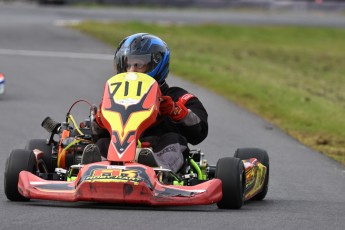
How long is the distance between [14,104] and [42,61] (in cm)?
712

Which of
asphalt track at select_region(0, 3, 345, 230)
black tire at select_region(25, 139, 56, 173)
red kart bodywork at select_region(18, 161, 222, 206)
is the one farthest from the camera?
black tire at select_region(25, 139, 56, 173)

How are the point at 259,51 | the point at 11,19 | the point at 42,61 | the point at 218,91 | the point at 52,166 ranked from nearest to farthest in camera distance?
the point at 52,166
the point at 218,91
the point at 42,61
the point at 259,51
the point at 11,19

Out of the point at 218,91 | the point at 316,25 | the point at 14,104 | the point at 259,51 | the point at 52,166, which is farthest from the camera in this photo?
the point at 316,25

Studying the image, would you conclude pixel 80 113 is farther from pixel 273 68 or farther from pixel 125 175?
pixel 273 68

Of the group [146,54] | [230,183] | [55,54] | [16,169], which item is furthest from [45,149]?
[55,54]

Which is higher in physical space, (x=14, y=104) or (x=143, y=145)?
(x=143, y=145)

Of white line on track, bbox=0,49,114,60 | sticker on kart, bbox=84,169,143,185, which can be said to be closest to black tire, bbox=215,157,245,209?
sticker on kart, bbox=84,169,143,185

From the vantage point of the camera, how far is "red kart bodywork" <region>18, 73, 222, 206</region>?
7551mm

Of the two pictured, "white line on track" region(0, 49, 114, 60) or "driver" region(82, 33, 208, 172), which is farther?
"white line on track" region(0, 49, 114, 60)

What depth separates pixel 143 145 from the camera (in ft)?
27.6

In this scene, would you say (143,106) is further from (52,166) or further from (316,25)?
(316,25)

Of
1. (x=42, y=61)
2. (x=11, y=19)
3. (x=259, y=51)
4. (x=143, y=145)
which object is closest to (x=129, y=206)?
(x=143, y=145)

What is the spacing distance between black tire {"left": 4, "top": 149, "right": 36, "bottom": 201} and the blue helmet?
1.06 m

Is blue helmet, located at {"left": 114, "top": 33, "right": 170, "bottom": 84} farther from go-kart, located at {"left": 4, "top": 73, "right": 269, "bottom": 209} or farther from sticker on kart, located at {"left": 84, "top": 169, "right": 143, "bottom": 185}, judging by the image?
sticker on kart, located at {"left": 84, "top": 169, "right": 143, "bottom": 185}
